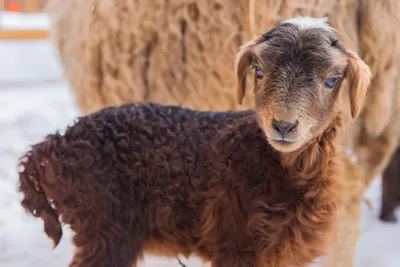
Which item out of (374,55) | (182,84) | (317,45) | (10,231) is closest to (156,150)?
(317,45)

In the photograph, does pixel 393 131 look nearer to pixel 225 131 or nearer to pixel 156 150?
pixel 225 131

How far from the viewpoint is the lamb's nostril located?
1.13m

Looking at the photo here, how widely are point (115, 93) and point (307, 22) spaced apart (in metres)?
0.89

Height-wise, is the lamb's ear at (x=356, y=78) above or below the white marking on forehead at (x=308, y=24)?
below

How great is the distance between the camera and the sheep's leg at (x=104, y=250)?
1.32 meters

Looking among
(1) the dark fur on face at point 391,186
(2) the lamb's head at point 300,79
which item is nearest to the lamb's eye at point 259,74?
(2) the lamb's head at point 300,79

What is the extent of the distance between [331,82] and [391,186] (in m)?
1.68

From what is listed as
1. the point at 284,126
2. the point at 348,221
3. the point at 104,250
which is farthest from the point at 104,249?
the point at 348,221

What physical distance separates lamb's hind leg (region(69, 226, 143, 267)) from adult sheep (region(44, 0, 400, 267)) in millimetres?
707

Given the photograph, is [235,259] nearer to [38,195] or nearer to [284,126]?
[284,126]

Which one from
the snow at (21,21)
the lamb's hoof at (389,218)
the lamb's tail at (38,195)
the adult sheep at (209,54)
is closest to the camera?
the lamb's tail at (38,195)

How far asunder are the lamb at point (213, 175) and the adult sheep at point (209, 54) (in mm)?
464

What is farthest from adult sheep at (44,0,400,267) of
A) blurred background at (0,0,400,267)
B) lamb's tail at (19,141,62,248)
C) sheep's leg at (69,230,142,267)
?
sheep's leg at (69,230,142,267)

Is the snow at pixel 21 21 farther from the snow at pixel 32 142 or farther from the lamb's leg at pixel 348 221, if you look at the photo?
the lamb's leg at pixel 348 221
